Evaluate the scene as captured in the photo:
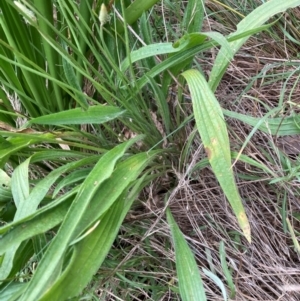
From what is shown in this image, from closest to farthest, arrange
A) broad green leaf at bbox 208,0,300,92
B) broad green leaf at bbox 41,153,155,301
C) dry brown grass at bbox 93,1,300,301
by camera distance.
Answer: broad green leaf at bbox 41,153,155,301
broad green leaf at bbox 208,0,300,92
dry brown grass at bbox 93,1,300,301

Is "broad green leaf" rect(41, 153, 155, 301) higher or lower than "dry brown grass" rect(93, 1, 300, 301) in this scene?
higher

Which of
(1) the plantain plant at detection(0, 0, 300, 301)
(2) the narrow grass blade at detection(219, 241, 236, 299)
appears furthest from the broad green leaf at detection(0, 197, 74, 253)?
(2) the narrow grass blade at detection(219, 241, 236, 299)

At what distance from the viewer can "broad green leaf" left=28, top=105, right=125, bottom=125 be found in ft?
2.37

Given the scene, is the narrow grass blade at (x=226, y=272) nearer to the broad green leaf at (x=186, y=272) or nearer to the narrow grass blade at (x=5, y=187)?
the broad green leaf at (x=186, y=272)

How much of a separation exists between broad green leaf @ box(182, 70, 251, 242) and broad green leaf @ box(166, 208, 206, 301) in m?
0.13

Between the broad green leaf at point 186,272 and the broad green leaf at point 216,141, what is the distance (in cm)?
13

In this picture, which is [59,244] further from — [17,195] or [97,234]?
[17,195]

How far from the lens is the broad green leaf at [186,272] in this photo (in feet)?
2.28

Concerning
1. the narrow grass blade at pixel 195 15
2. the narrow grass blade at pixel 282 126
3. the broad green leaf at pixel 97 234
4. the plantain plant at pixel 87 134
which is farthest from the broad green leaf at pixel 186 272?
the narrow grass blade at pixel 195 15

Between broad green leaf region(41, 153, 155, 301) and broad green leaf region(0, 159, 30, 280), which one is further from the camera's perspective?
broad green leaf region(0, 159, 30, 280)

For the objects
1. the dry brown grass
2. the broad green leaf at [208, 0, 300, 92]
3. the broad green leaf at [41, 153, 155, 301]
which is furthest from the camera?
the dry brown grass

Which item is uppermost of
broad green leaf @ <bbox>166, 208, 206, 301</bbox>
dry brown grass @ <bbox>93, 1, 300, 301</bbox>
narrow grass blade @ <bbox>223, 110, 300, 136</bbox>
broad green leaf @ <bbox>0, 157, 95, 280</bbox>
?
broad green leaf @ <bbox>0, 157, 95, 280</bbox>

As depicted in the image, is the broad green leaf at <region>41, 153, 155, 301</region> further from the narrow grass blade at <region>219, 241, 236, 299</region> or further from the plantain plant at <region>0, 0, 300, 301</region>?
the narrow grass blade at <region>219, 241, 236, 299</region>

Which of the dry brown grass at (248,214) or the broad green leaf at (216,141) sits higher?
the broad green leaf at (216,141)
